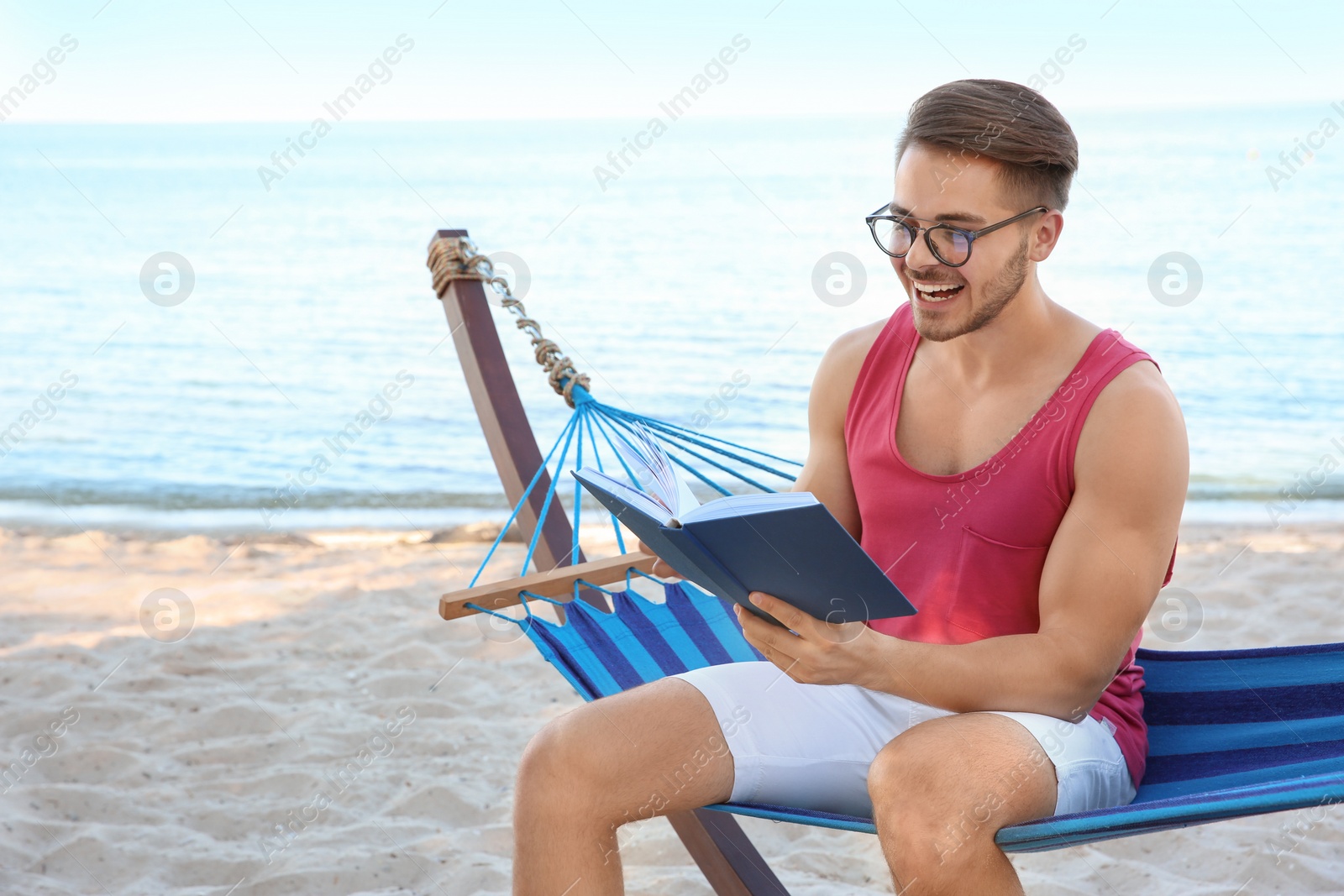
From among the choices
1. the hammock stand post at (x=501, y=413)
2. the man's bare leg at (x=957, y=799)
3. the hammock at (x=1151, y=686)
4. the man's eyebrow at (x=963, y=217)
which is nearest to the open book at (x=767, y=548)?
the man's bare leg at (x=957, y=799)

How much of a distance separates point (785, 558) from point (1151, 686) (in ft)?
2.69

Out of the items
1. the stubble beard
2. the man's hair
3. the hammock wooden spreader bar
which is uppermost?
the man's hair

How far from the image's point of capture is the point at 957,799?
1189 mm

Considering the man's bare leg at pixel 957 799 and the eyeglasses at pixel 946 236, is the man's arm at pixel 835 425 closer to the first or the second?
the eyeglasses at pixel 946 236

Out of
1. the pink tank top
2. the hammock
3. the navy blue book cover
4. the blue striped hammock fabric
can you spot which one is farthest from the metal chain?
the navy blue book cover

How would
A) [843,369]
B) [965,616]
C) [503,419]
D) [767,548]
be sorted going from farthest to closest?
[503,419], [843,369], [965,616], [767,548]

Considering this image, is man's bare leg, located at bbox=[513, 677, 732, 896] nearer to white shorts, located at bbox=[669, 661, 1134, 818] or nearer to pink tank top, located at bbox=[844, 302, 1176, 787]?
white shorts, located at bbox=[669, 661, 1134, 818]

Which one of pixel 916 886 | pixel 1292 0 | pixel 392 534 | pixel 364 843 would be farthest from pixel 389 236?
pixel 1292 0

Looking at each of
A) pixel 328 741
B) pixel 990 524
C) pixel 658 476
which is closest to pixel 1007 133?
pixel 990 524

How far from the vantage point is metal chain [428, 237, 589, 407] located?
2.29 metres

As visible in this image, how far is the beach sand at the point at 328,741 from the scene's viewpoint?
2139 millimetres

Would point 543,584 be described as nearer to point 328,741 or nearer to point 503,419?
point 503,419

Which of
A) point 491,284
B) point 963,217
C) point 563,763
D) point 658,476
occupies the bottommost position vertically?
point 563,763

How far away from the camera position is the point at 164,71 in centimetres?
3997
